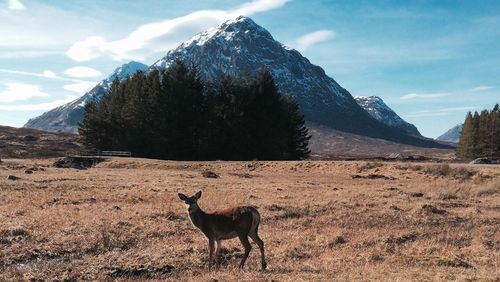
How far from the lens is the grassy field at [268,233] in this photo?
11.2 meters

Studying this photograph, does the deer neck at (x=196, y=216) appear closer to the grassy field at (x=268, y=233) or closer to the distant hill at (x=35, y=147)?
the grassy field at (x=268, y=233)

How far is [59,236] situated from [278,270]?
749 cm

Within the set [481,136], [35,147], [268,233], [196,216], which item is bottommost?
[268,233]

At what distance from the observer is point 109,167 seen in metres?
53.5

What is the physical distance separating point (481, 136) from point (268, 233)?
94.0 meters

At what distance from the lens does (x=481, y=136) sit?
319 feet

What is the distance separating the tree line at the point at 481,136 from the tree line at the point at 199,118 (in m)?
47.5

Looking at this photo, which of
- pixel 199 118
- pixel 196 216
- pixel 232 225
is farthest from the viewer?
pixel 199 118

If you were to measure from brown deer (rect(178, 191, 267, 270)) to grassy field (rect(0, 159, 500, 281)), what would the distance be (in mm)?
575

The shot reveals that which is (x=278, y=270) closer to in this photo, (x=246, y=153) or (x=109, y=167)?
(x=109, y=167)

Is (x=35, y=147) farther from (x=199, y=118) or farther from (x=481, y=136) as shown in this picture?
(x=481, y=136)

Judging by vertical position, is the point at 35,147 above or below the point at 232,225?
above

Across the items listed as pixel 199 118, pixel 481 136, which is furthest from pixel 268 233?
pixel 481 136

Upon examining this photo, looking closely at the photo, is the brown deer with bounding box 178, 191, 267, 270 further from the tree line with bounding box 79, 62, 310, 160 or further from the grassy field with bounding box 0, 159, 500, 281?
the tree line with bounding box 79, 62, 310, 160
